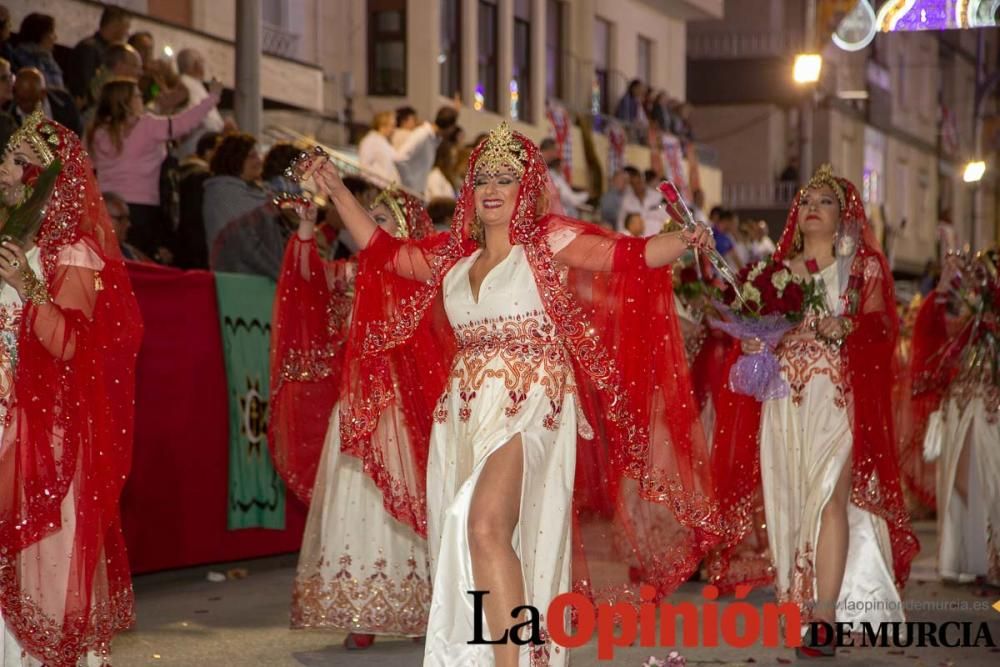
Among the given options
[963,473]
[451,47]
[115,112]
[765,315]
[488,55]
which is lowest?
[963,473]

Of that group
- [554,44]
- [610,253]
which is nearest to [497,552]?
[610,253]

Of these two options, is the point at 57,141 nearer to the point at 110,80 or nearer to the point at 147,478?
the point at 147,478

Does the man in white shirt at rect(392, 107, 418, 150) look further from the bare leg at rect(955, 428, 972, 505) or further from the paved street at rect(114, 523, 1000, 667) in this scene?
the bare leg at rect(955, 428, 972, 505)

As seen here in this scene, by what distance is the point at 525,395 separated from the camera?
6.01m

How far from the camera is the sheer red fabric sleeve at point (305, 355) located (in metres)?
8.26

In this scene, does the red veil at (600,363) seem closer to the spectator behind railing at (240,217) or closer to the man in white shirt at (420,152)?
the spectator behind railing at (240,217)

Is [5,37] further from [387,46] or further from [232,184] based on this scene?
[387,46]

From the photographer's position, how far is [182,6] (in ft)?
55.0

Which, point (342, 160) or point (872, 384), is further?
point (342, 160)

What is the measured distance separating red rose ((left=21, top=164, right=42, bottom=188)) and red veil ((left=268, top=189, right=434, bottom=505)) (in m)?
1.93

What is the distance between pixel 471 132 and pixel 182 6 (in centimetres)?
Result: 641

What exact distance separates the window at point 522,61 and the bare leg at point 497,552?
64.6 feet

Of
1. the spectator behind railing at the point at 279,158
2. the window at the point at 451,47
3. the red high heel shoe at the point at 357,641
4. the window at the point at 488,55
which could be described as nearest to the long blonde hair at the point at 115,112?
the spectator behind railing at the point at 279,158

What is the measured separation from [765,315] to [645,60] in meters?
24.3
